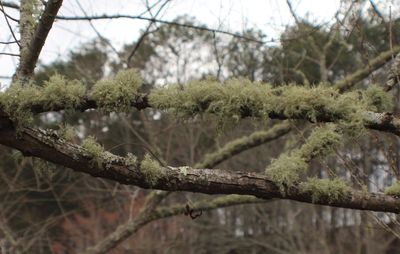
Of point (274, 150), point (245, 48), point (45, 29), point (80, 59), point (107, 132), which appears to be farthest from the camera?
point (274, 150)

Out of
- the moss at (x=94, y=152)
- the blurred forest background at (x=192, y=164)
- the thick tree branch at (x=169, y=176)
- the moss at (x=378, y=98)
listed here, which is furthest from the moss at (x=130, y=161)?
the blurred forest background at (x=192, y=164)

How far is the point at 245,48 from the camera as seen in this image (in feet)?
24.9

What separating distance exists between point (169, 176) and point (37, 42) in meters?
1.06

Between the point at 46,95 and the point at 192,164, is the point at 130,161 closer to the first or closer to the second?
the point at 46,95

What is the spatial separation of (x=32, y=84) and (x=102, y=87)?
1.20ft

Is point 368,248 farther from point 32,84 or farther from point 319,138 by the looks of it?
point 32,84

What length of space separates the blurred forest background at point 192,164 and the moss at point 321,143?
2.11 meters

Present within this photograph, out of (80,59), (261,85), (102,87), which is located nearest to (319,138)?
(261,85)

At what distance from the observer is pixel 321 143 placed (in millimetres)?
3031

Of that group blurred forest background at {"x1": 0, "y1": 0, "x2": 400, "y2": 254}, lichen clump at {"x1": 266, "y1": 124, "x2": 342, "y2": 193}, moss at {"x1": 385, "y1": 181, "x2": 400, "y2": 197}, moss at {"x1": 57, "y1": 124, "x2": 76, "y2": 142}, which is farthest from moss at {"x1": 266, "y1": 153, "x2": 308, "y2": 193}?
blurred forest background at {"x1": 0, "y1": 0, "x2": 400, "y2": 254}

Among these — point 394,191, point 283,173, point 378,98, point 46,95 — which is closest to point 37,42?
point 46,95

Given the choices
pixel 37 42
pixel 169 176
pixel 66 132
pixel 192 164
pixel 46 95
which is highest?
pixel 192 164

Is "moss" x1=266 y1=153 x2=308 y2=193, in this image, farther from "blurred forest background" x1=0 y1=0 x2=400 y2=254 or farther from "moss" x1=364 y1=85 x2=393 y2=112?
"blurred forest background" x1=0 y1=0 x2=400 y2=254

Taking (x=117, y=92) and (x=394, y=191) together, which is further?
(x=394, y=191)
